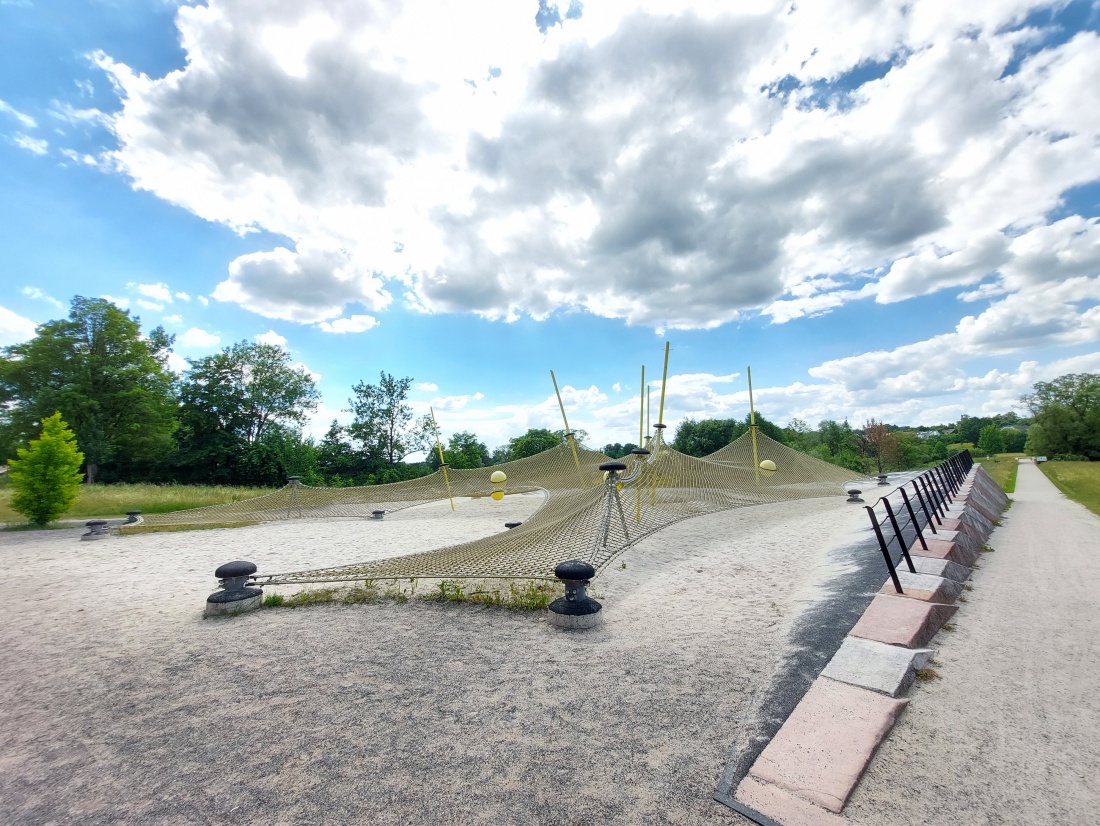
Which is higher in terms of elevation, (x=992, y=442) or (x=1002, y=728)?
(x=992, y=442)

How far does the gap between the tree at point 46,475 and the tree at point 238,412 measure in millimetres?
17432

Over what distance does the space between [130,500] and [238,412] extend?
16.4 meters

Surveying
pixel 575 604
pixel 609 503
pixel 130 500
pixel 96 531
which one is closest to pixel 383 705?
pixel 575 604

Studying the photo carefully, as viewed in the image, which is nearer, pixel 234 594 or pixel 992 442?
pixel 234 594

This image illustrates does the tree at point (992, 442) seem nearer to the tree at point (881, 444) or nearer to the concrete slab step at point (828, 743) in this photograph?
the tree at point (881, 444)

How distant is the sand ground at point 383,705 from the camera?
2.09 m

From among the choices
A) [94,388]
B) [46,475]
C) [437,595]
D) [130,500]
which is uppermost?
[94,388]

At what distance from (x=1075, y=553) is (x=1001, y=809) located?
6.99m

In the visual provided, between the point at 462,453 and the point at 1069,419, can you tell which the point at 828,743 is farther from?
the point at 1069,419

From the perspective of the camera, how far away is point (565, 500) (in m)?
10.9

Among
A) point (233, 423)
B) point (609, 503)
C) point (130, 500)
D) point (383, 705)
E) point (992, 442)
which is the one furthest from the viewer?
point (992, 442)

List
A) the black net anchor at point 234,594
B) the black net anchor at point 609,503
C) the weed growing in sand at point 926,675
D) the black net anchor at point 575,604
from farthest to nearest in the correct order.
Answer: the black net anchor at point 609,503, the black net anchor at point 234,594, the black net anchor at point 575,604, the weed growing in sand at point 926,675

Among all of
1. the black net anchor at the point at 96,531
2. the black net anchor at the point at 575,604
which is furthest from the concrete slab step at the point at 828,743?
the black net anchor at the point at 96,531

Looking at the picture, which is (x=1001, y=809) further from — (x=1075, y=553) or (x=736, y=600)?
(x=1075, y=553)
